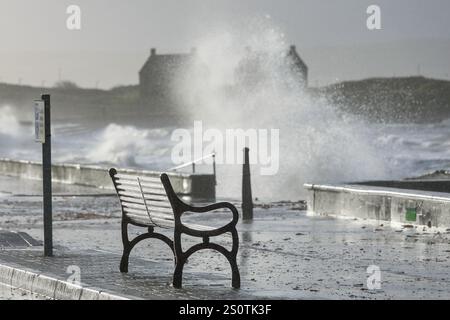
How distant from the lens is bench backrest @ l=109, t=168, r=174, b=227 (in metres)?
10.6

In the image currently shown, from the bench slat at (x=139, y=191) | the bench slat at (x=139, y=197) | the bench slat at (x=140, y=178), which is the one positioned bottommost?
the bench slat at (x=139, y=197)

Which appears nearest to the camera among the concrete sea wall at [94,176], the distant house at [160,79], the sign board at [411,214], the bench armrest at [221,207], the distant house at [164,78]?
the bench armrest at [221,207]

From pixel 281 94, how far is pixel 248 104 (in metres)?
7.92

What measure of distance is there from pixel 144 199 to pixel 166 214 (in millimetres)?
414

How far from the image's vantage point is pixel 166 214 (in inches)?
416

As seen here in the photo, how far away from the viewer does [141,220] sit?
36.8 feet

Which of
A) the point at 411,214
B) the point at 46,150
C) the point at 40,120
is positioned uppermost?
the point at 40,120

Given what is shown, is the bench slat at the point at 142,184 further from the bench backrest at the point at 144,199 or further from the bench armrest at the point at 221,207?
the bench armrest at the point at 221,207

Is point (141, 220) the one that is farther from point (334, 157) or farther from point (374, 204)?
point (334, 157)

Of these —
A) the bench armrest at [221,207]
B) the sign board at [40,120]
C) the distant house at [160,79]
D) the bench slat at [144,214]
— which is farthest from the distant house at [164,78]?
the bench armrest at [221,207]

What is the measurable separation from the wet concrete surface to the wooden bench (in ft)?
0.81

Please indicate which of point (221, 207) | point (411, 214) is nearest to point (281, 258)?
point (221, 207)

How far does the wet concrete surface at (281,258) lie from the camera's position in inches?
405

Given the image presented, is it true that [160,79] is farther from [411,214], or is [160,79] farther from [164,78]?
[411,214]
